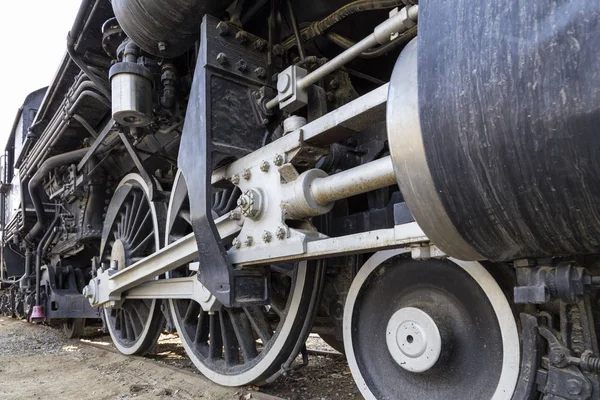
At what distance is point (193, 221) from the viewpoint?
1945 millimetres

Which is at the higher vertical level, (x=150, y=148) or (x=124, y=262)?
(x=150, y=148)

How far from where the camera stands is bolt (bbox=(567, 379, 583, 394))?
1.10 m

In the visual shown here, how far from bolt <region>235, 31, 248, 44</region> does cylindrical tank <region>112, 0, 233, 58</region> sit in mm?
143

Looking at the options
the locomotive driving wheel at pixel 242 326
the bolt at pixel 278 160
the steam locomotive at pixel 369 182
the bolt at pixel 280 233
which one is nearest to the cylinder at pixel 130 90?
the steam locomotive at pixel 369 182

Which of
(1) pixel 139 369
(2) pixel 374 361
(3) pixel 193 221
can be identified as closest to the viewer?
(2) pixel 374 361

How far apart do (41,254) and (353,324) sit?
495cm

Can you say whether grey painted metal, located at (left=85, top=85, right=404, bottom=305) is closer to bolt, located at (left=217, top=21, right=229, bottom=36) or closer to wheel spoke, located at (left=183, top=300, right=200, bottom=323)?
bolt, located at (left=217, top=21, right=229, bottom=36)

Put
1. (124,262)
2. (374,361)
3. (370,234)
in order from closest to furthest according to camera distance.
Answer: (370,234) → (374,361) → (124,262)

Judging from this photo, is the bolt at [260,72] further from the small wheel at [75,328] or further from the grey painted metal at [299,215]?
the small wheel at [75,328]

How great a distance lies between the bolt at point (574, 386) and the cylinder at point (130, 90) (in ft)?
7.03

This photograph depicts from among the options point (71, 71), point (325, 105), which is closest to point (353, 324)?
point (325, 105)

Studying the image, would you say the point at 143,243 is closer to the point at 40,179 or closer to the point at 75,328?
the point at 40,179

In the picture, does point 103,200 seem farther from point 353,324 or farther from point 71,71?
point 353,324

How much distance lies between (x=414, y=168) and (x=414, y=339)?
29.1 inches
